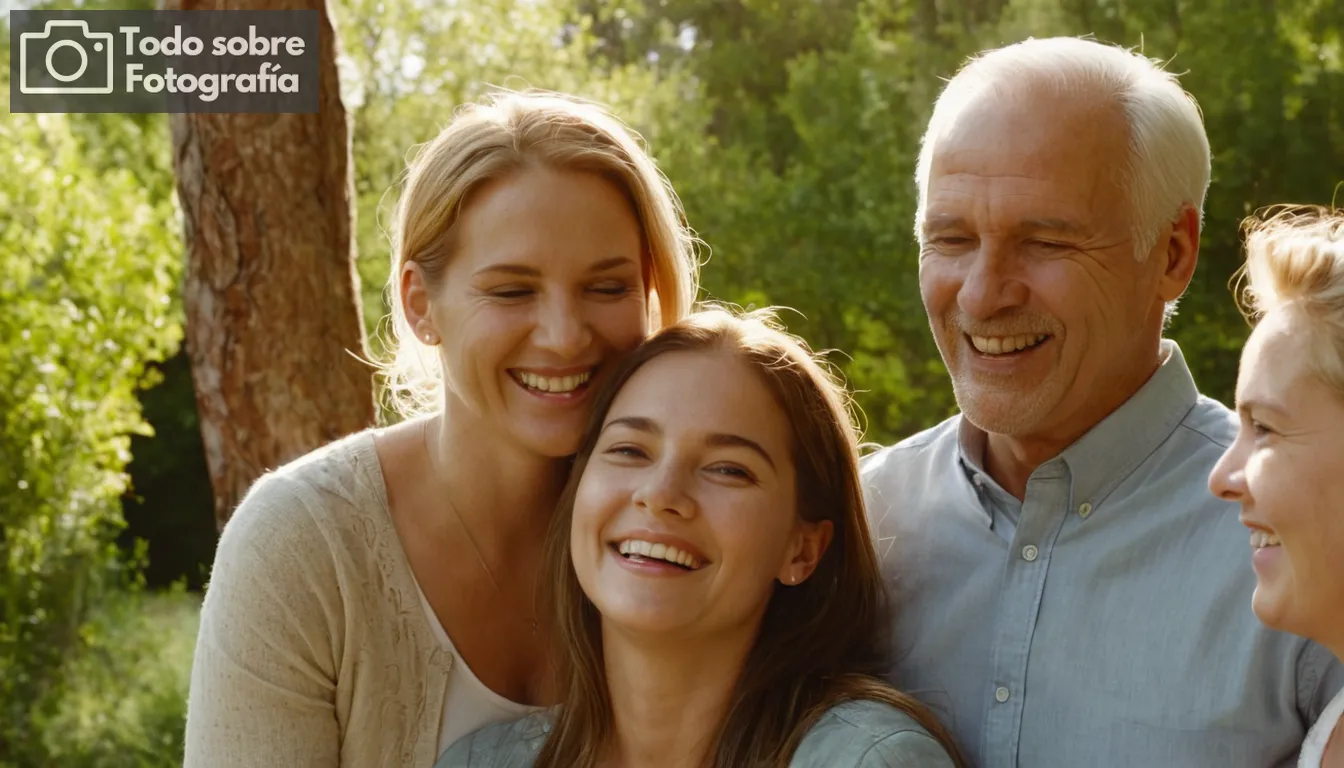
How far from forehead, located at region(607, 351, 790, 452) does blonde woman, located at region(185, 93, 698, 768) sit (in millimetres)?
148

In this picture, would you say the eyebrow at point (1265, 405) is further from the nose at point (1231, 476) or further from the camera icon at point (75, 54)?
the camera icon at point (75, 54)

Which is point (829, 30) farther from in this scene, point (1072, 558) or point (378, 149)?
point (1072, 558)

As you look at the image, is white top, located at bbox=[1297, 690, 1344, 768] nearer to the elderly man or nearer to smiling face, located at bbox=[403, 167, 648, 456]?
the elderly man

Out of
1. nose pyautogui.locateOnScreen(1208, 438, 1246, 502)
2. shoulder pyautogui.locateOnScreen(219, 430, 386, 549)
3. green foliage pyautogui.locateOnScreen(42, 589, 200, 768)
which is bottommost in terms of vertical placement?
green foliage pyautogui.locateOnScreen(42, 589, 200, 768)

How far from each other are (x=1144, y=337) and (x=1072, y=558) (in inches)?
15.6

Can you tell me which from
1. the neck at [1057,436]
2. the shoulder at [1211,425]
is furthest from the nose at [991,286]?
the shoulder at [1211,425]

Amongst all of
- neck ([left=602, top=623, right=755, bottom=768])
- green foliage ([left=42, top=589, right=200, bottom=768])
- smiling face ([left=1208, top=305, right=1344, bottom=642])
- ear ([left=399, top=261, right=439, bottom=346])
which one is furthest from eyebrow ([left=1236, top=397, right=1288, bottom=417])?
green foliage ([left=42, top=589, right=200, bottom=768])

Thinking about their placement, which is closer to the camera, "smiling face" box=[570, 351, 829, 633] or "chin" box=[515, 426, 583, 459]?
"smiling face" box=[570, 351, 829, 633]

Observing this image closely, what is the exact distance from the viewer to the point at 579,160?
2.55 meters

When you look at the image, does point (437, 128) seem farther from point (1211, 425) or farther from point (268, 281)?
point (1211, 425)

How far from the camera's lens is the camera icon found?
36.8 ft

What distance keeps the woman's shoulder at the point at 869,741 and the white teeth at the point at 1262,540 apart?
21.5 inches

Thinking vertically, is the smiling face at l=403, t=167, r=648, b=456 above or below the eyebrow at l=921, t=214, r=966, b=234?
below

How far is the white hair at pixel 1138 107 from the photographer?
2.42 meters
